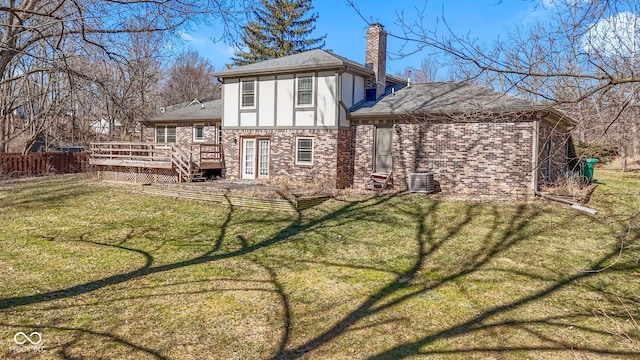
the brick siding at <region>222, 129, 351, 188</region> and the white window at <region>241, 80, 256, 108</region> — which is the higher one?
the white window at <region>241, 80, 256, 108</region>

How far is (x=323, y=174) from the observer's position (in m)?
16.1

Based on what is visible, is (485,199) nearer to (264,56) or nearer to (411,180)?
(411,180)

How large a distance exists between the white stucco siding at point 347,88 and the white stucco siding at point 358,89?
307 millimetres

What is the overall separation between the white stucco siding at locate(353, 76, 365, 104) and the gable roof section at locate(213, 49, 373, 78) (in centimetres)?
33

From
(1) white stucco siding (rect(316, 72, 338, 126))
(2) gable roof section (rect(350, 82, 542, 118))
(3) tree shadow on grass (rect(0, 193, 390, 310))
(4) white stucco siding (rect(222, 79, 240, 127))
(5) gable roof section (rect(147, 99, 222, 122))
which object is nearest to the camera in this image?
(3) tree shadow on grass (rect(0, 193, 390, 310))

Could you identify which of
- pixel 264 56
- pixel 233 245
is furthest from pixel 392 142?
pixel 264 56

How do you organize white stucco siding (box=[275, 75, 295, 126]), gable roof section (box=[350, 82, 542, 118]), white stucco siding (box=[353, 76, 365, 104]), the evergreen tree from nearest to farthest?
gable roof section (box=[350, 82, 542, 118]), white stucco siding (box=[275, 75, 295, 126]), white stucco siding (box=[353, 76, 365, 104]), the evergreen tree

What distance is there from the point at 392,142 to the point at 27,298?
12046 millimetres

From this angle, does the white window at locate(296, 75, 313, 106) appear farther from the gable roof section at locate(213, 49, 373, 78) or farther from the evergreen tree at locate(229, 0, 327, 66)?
the evergreen tree at locate(229, 0, 327, 66)

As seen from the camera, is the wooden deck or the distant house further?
the wooden deck

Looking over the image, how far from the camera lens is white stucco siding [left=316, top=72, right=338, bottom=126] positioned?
52.0ft

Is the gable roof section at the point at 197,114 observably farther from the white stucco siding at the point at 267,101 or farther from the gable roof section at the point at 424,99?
the gable roof section at the point at 424,99
